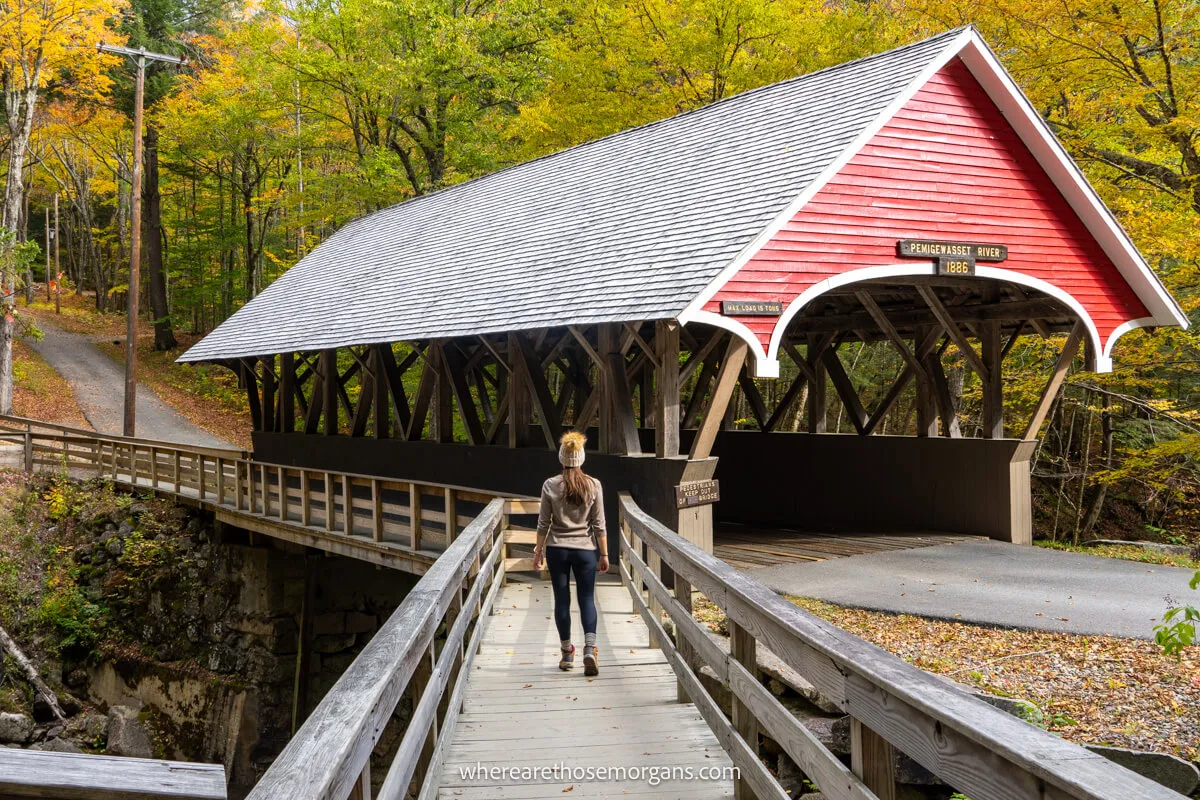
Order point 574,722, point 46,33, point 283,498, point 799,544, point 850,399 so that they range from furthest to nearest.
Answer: point 46,33, point 850,399, point 283,498, point 799,544, point 574,722

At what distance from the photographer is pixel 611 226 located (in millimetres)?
12383

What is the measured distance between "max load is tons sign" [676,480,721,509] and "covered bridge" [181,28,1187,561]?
22 millimetres

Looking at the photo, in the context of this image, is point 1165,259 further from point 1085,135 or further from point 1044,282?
point 1044,282

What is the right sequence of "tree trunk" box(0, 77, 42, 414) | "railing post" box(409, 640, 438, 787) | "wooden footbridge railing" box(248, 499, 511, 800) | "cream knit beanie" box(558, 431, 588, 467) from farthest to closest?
1. "tree trunk" box(0, 77, 42, 414)
2. "cream knit beanie" box(558, 431, 588, 467)
3. "railing post" box(409, 640, 438, 787)
4. "wooden footbridge railing" box(248, 499, 511, 800)

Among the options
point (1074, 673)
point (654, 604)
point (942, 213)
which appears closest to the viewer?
point (1074, 673)

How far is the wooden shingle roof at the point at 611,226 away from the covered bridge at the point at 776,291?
5cm

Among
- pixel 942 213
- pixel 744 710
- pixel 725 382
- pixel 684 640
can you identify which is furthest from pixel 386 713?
pixel 942 213

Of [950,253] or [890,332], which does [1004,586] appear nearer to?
[950,253]

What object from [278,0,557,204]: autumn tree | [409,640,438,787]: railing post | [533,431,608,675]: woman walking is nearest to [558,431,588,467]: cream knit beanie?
[533,431,608,675]: woman walking

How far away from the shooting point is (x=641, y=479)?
10703mm

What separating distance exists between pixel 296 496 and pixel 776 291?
28.2 feet

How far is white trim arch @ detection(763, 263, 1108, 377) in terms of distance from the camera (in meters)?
10.0

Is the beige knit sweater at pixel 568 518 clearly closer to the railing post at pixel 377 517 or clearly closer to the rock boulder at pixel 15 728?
the railing post at pixel 377 517

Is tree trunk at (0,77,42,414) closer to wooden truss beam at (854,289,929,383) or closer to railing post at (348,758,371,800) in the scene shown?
wooden truss beam at (854,289,929,383)
